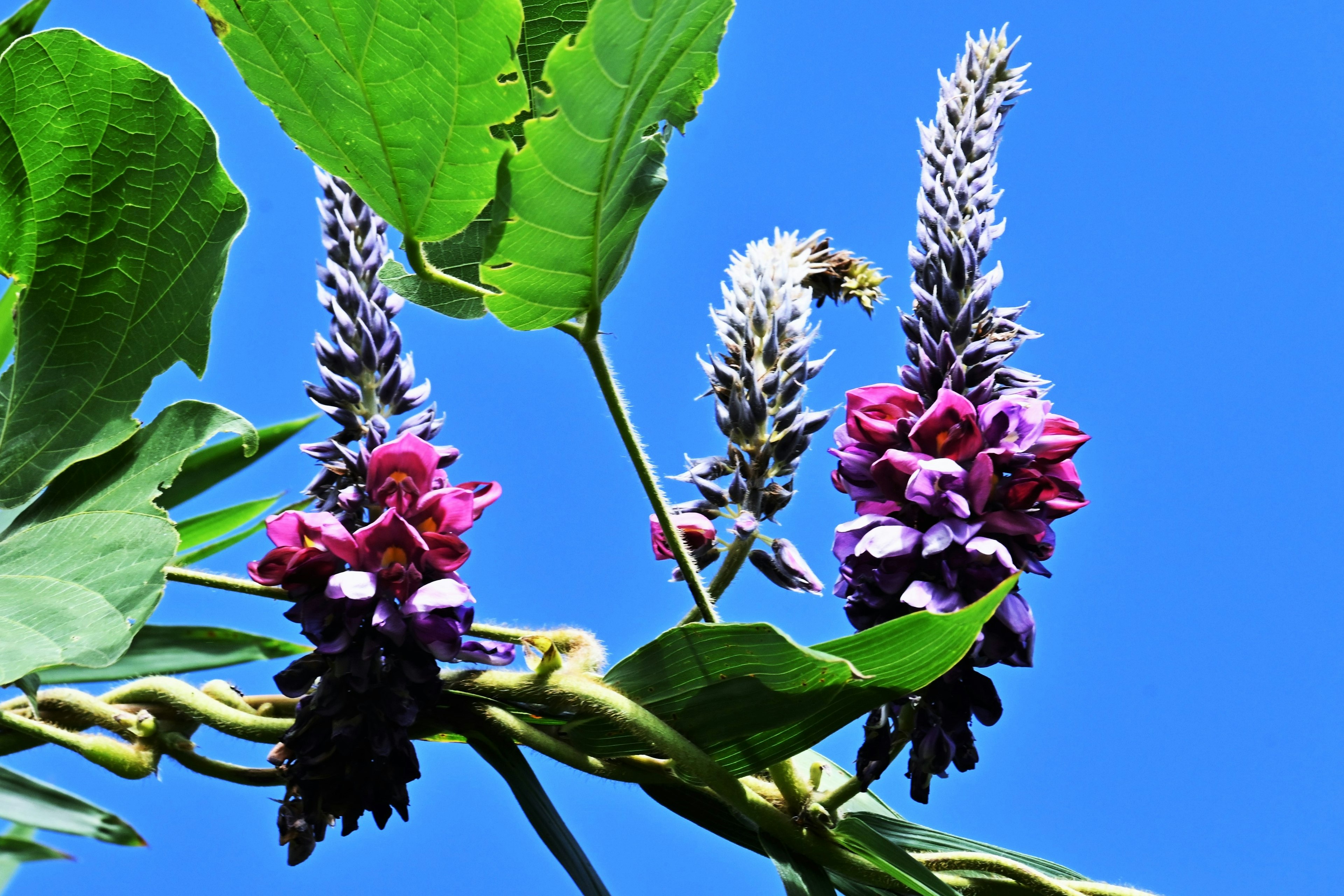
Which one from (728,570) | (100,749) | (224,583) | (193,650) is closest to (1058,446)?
(728,570)

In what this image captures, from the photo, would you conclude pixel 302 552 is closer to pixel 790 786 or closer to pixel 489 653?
pixel 489 653

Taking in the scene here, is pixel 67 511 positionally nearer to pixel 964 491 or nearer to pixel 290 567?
pixel 290 567

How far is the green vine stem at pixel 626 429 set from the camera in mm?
514

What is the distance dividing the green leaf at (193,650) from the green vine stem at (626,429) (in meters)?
0.58

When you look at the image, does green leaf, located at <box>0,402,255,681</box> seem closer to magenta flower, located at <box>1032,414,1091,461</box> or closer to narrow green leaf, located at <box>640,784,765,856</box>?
narrow green leaf, located at <box>640,784,765,856</box>

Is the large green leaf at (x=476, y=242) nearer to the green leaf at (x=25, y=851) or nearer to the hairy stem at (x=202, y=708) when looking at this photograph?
the hairy stem at (x=202, y=708)

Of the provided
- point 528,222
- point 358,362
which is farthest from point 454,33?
point 358,362

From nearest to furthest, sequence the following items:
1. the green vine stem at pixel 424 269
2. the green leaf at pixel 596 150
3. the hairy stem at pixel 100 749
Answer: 1. the green leaf at pixel 596 150
2. the green vine stem at pixel 424 269
3. the hairy stem at pixel 100 749

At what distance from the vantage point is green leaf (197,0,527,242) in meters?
0.45

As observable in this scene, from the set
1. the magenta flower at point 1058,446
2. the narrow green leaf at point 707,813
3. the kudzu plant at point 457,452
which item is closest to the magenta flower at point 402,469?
the kudzu plant at point 457,452

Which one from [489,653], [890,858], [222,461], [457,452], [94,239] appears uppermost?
[222,461]

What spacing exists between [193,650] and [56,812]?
37cm

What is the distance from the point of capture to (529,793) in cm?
62

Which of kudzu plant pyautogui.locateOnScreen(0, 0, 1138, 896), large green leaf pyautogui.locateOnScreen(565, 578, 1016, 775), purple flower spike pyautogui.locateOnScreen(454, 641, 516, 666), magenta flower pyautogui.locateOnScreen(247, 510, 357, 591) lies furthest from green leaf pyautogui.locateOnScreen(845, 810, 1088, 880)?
magenta flower pyautogui.locateOnScreen(247, 510, 357, 591)
